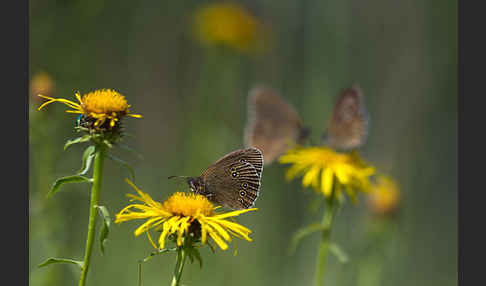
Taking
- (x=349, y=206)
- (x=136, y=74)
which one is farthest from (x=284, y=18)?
(x=349, y=206)

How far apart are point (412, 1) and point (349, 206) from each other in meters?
2.74

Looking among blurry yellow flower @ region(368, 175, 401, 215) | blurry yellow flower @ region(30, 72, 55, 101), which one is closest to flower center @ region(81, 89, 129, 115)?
blurry yellow flower @ region(30, 72, 55, 101)

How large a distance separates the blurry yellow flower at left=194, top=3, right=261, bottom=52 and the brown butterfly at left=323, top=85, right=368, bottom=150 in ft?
8.74

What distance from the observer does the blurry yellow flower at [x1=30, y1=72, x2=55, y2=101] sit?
2718mm

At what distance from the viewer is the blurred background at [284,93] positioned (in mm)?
4199

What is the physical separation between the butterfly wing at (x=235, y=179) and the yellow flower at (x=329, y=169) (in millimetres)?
468

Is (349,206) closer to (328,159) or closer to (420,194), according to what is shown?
(420,194)

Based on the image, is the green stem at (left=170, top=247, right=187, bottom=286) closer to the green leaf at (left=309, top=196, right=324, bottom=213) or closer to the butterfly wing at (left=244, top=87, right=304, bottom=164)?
the green leaf at (left=309, top=196, right=324, bottom=213)

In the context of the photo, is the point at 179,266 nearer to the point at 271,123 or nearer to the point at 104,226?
the point at 104,226

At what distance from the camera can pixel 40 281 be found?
9.25 feet

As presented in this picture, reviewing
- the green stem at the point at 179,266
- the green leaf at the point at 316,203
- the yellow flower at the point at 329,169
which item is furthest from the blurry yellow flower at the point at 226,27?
the green stem at the point at 179,266

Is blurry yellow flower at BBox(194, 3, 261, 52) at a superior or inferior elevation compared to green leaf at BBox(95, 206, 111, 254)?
superior

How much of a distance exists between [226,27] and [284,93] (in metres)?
1.19

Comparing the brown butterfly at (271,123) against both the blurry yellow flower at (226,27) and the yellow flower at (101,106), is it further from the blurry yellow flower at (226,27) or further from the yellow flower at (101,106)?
the blurry yellow flower at (226,27)
